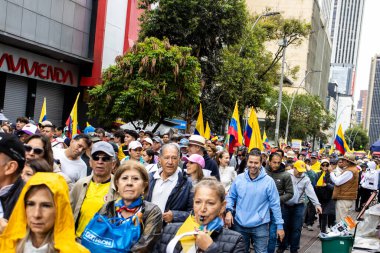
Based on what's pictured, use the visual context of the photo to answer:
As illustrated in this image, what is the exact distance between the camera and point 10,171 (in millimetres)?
3588

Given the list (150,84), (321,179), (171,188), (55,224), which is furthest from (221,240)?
(150,84)

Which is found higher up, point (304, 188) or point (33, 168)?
point (33, 168)

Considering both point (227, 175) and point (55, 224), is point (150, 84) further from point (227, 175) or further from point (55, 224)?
point (55, 224)

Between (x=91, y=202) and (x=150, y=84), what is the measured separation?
17.7m

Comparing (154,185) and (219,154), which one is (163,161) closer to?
(154,185)

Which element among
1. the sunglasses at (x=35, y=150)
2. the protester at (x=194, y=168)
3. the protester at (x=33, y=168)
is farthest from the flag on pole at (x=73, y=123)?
the protester at (x=33, y=168)

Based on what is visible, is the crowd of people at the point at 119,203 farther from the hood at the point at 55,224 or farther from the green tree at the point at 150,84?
the green tree at the point at 150,84

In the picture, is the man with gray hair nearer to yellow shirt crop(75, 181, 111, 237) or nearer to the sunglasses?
yellow shirt crop(75, 181, 111, 237)

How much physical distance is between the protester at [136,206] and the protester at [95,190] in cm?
48

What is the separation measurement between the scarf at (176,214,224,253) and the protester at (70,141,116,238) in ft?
3.11

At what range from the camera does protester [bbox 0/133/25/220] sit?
11.5 ft

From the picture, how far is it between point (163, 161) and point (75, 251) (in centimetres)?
261

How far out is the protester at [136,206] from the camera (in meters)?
3.79

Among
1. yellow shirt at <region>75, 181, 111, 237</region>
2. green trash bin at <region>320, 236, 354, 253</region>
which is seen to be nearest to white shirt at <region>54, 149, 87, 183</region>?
yellow shirt at <region>75, 181, 111, 237</region>
